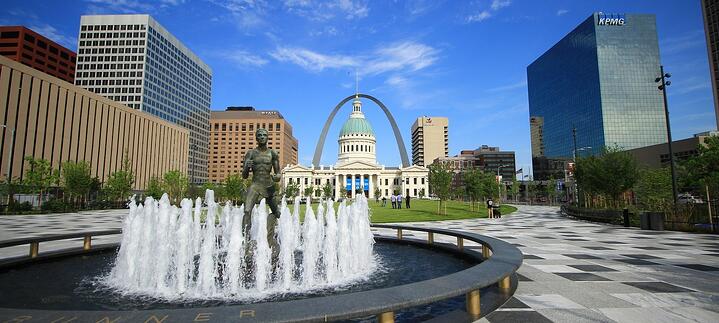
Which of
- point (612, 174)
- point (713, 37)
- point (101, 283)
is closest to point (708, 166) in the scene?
point (612, 174)

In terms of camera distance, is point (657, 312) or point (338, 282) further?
point (338, 282)

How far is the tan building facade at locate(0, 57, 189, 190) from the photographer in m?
62.2

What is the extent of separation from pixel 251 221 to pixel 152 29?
13766 centimetres

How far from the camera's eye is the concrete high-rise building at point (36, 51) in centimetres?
9075

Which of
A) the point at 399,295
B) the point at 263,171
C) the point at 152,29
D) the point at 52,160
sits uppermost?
the point at 152,29

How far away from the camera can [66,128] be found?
2884 inches

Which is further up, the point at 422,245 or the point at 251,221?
the point at 251,221

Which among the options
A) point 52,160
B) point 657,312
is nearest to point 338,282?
point 657,312

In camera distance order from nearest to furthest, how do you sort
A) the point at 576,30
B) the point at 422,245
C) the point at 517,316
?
the point at 517,316 → the point at 422,245 → the point at 576,30

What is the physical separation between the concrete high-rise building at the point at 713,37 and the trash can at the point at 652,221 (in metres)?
73.2

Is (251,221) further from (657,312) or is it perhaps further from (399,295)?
(657,312)

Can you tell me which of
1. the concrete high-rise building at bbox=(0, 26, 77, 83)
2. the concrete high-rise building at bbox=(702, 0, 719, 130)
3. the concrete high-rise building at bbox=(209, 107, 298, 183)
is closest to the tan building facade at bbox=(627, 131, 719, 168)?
the concrete high-rise building at bbox=(702, 0, 719, 130)

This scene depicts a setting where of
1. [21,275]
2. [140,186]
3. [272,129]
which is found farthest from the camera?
[272,129]

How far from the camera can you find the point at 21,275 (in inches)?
324
